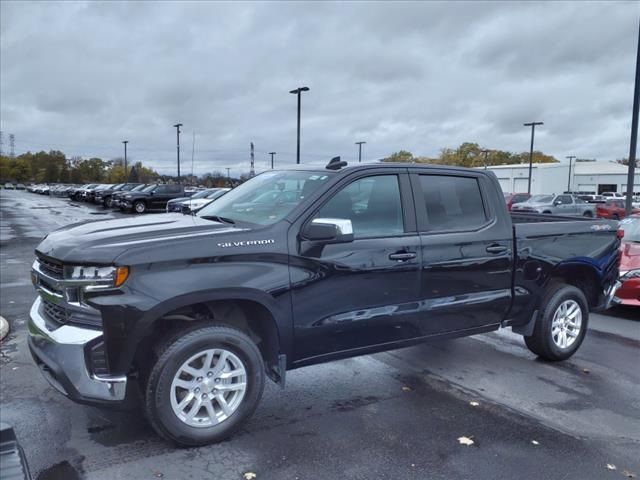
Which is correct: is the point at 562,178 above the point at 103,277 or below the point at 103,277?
above

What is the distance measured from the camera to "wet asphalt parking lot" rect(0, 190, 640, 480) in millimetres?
3404

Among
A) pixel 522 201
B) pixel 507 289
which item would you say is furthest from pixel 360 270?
pixel 522 201

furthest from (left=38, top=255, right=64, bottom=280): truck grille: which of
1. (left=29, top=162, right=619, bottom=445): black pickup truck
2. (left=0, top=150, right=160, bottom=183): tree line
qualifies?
(left=0, top=150, right=160, bottom=183): tree line

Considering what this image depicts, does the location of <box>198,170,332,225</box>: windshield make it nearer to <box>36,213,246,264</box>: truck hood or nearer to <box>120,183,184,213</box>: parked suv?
<box>36,213,246,264</box>: truck hood

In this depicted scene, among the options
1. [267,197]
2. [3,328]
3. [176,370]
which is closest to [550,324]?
[267,197]

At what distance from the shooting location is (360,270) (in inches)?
162

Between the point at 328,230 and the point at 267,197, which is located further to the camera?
the point at 267,197

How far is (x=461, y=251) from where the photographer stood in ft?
15.3

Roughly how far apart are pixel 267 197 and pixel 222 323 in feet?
4.06

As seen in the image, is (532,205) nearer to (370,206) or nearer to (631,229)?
(631,229)

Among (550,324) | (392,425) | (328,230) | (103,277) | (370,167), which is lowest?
(392,425)

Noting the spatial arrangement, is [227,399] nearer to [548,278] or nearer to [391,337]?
[391,337]

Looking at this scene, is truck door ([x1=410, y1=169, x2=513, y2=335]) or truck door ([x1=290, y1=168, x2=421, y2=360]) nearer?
truck door ([x1=290, y1=168, x2=421, y2=360])

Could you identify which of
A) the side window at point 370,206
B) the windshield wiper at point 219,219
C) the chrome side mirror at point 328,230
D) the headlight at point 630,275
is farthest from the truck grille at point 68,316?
the headlight at point 630,275
